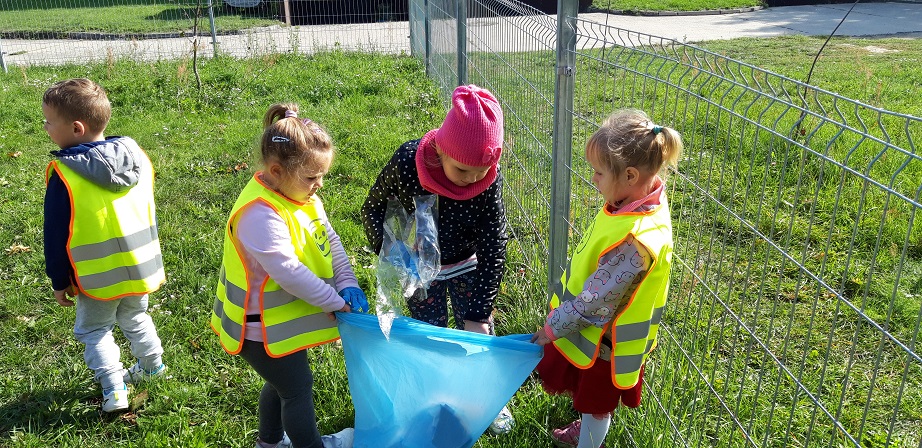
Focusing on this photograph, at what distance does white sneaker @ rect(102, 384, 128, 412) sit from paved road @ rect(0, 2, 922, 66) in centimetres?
439

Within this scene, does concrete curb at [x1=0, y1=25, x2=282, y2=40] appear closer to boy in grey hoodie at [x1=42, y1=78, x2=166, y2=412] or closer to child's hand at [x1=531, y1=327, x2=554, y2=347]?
boy in grey hoodie at [x1=42, y1=78, x2=166, y2=412]

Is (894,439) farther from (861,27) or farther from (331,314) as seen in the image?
(861,27)

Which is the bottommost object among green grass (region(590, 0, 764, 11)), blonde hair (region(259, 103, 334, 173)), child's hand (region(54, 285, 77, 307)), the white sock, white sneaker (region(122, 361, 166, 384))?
white sneaker (region(122, 361, 166, 384))

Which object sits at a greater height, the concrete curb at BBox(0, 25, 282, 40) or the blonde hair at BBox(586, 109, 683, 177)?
the blonde hair at BBox(586, 109, 683, 177)

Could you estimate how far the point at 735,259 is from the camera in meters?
Answer: 1.92

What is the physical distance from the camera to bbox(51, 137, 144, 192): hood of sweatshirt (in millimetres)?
2604

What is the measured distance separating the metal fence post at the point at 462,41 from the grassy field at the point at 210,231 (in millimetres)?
949

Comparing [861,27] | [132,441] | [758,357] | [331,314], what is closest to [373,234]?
[331,314]

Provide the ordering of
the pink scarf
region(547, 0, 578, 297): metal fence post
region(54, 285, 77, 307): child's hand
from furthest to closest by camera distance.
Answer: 1. region(54, 285, 77, 307): child's hand
2. region(547, 0, 578, 297): metal fence post
3. the pink scarf

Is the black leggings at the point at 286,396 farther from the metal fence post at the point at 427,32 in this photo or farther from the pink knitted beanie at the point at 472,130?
the metal fence post at the point at 427,32

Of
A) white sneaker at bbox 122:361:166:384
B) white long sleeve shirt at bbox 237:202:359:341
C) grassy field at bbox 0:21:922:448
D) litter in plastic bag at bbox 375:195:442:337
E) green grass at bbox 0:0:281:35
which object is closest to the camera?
white long sleeve shirt at bbox 237:202:359:341

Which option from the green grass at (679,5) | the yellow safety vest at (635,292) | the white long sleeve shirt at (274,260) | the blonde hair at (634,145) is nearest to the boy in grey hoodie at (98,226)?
the white long sleeve shirt at (274,260)

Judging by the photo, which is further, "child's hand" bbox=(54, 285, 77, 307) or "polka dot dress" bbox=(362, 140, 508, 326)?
"child's hand" bbox=(54, 285, 77, 307)

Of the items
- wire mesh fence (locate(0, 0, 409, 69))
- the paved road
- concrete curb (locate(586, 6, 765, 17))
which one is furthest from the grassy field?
concrete curb (locate(586, 6, 765, 17))
